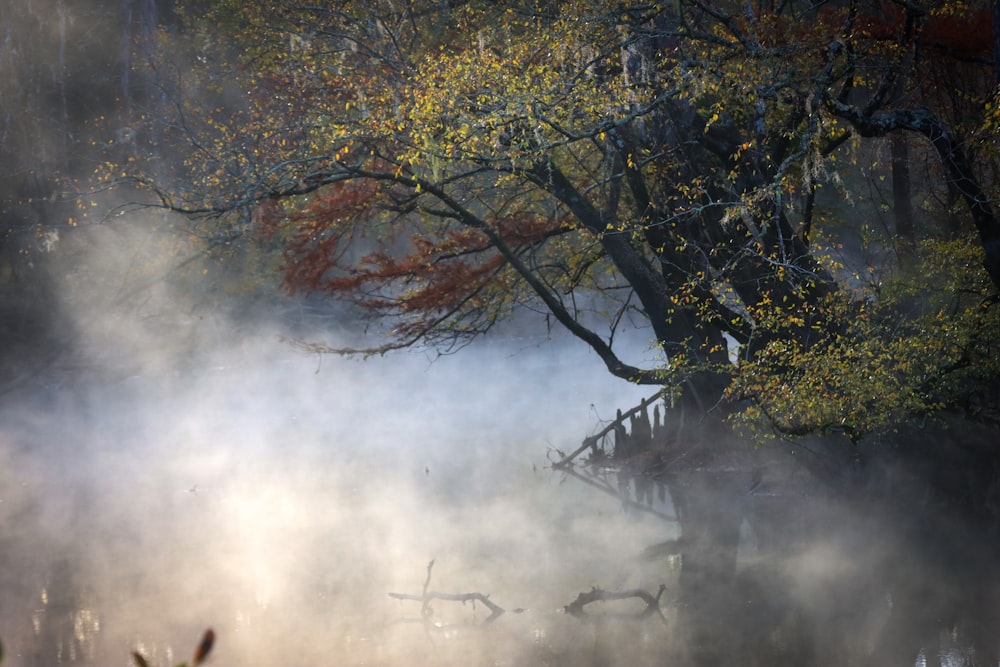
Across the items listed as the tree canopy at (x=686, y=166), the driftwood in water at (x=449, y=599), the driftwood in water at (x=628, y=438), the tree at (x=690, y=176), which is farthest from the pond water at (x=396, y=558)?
the tree canopy at (x=686, y=166)

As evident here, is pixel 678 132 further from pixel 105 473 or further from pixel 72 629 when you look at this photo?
pixel 105 473

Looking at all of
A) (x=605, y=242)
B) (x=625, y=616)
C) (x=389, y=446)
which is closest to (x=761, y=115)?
(x=605, y=242)

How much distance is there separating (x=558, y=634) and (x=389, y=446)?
1116 centimetres

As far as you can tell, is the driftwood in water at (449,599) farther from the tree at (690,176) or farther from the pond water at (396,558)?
the tree at (690,176)

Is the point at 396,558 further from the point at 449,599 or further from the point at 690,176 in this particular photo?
the point at 690,176

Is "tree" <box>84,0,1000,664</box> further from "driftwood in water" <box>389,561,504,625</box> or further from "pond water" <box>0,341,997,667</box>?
"driftwood in water" <box>389,561,504,625</box>

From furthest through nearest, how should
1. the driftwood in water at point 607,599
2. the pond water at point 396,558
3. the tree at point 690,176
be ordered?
the tree at point 690,176 → the driftwood in water at point 607,599 → the pond water at point 396,558

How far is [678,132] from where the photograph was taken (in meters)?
12.7

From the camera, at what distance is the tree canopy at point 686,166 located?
401 inches

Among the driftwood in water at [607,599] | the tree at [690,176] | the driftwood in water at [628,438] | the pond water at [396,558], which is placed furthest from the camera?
the driftwood in water at [628,438]

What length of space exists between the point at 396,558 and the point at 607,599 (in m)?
3.21

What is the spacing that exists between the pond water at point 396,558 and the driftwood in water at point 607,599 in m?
0.12

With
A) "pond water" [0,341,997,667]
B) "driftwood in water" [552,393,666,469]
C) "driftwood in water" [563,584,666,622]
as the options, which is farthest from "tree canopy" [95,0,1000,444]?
"driftwood in water" [563,584,666,622]

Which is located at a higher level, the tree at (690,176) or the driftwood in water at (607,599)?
the tree at (690,176)
